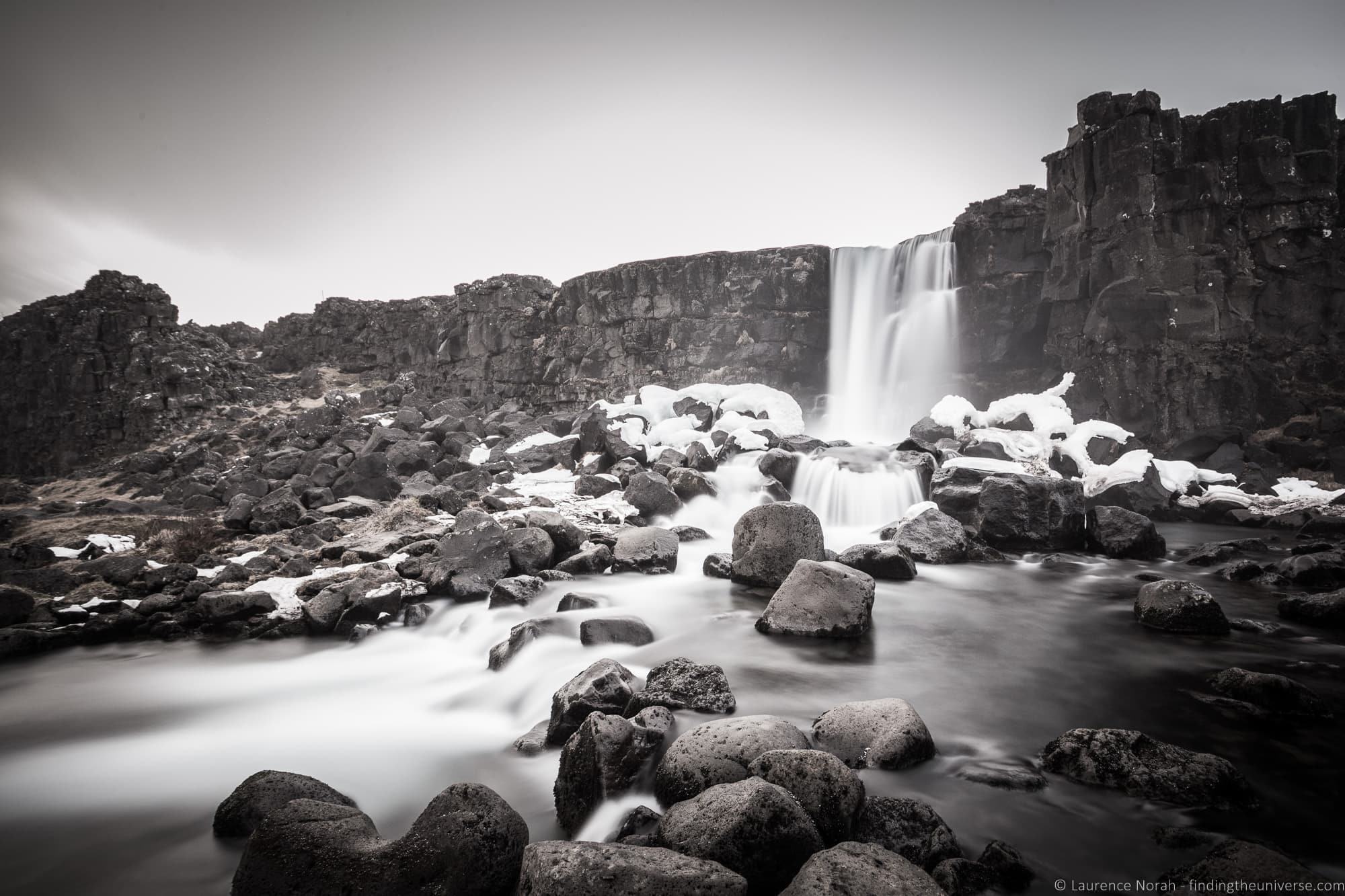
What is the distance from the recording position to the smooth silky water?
340cm

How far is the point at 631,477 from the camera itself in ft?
42.4

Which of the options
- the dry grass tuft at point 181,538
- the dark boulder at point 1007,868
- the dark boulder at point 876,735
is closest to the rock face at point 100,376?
the dry grass tuft at point 181,538

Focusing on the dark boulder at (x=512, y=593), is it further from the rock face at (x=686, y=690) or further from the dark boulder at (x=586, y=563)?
the rock face at (x=686, y=690)

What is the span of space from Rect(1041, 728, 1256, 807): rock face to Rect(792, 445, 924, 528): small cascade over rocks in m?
8.85

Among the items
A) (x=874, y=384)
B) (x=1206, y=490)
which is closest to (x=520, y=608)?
(x=1206, y=490)

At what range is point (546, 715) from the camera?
16.6 feet

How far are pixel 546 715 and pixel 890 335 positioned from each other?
25.9 m

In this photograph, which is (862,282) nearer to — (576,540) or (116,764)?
(576,540)

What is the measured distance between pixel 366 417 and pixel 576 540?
2233cm

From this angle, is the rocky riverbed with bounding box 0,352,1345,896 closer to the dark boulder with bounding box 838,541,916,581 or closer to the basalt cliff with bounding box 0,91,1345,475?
the dark boulder with bounding box 838,541,916,581

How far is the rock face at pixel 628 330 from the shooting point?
29.8m

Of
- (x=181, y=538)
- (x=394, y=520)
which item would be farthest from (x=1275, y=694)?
(x=181, y=538)

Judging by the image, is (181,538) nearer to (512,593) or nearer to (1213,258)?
(512,593)

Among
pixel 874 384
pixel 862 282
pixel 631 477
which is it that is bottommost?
pixel 631 477
